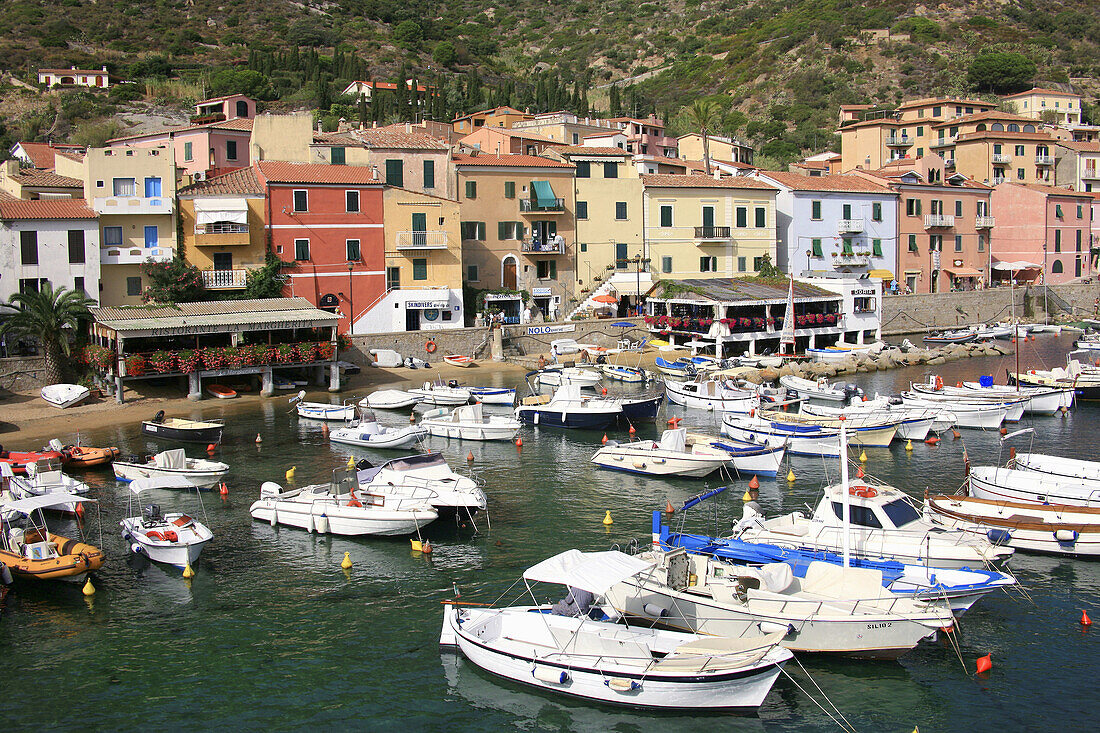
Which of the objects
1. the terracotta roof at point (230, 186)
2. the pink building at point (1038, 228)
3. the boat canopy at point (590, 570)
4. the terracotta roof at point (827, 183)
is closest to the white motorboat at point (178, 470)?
the boat canopy at point (590, 570)

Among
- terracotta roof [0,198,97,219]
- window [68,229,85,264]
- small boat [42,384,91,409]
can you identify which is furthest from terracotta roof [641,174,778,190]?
small boat [42,384,91,409]

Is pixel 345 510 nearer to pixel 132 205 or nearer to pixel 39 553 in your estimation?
pixel 39 553

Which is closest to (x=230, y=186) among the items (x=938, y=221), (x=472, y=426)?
(x=472, y=426)

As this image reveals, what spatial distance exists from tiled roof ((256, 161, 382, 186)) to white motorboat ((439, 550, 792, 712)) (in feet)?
134

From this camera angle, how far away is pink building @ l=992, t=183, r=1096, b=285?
278 ft

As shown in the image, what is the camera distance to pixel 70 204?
165 feet

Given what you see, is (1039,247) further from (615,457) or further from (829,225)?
(615,457)

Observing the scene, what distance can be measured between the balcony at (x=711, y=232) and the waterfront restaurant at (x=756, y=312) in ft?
12.7

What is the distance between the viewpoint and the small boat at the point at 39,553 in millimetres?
22766

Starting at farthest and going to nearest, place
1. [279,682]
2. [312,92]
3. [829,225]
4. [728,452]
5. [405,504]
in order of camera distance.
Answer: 1. [312,92]
2. [829,225]
3. [728,452]
4. [405,504]
5. [279,682]

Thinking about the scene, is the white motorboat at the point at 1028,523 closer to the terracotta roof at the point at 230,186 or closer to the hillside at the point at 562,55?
the terracotta roof at the point at 230,186

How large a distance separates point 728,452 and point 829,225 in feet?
154

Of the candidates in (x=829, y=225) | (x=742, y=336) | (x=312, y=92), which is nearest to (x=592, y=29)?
(x=312, y=92)

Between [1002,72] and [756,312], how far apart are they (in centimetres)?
8844
